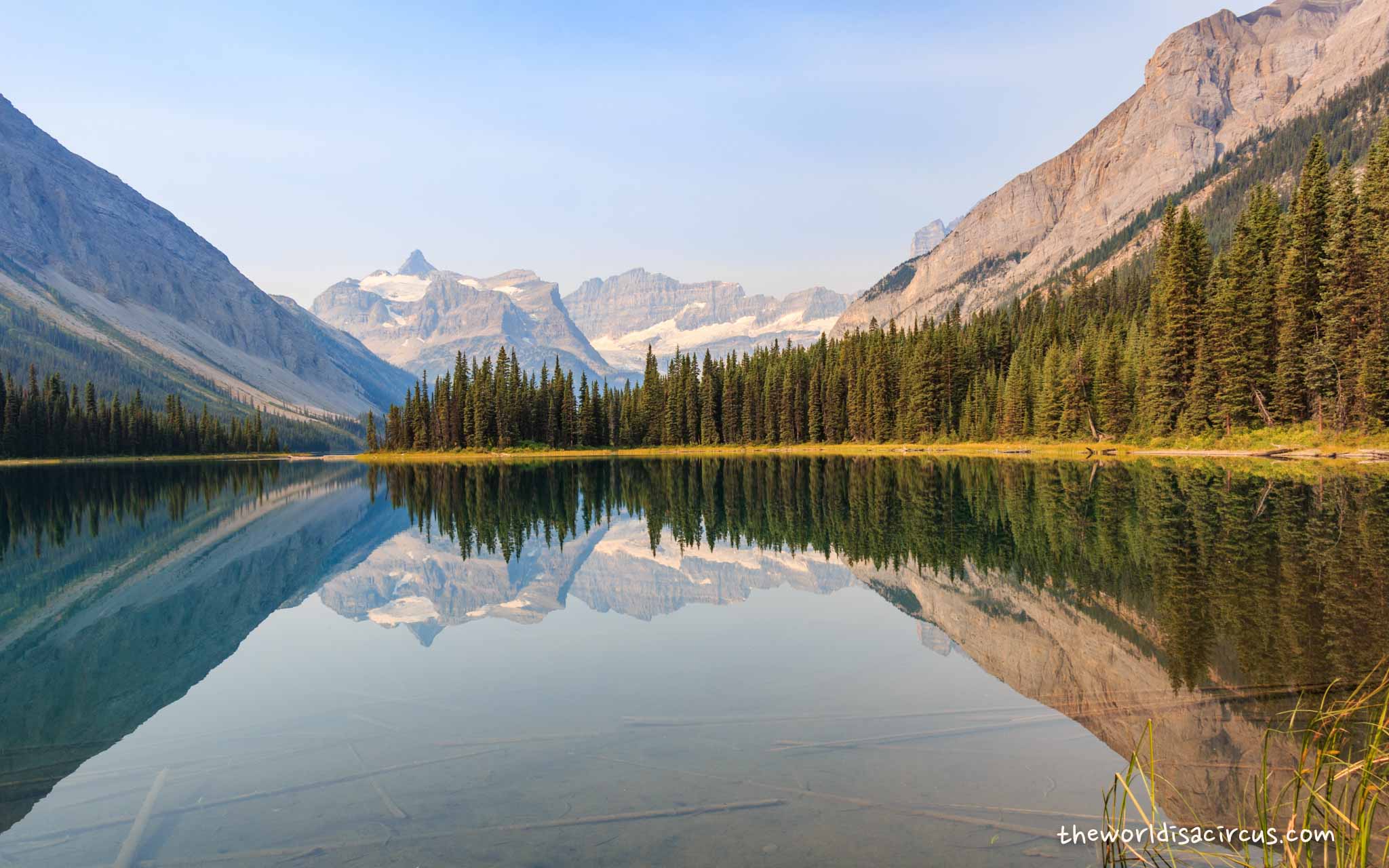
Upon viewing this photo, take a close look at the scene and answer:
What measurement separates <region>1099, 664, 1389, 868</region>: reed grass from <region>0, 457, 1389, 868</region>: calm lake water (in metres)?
Answer: 0.36

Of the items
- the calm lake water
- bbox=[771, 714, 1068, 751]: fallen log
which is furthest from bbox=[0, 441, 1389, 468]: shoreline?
bbox=[771, 714, 1068, 751]: fallen log

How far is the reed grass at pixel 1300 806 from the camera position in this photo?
5.71 metres

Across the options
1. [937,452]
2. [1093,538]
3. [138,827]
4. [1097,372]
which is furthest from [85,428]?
[1093,538]

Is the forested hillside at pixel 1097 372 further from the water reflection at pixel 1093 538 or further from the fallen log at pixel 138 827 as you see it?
the fallen log at pixel 138 827

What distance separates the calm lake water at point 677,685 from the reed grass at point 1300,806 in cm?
36

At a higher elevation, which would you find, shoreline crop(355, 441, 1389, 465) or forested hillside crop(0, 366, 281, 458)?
forested hillside crop(0, 366, 281, 458)

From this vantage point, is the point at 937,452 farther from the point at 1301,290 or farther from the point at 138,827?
the point at 138,827

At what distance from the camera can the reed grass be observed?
5707 millimetres

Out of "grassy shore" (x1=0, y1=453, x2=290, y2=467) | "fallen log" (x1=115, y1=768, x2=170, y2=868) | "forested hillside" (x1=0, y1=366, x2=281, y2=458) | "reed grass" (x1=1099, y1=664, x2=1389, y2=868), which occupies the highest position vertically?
"forested hillside" (x1=0, y1=366, x2=281, y2=458)

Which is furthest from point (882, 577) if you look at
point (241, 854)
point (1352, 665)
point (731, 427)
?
point (731, 427)

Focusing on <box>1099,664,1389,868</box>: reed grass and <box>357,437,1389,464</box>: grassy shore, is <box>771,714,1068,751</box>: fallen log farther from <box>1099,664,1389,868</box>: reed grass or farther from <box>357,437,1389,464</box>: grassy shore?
<box>357,437,1389,464</box>: grassy shore

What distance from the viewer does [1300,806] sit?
326 inches

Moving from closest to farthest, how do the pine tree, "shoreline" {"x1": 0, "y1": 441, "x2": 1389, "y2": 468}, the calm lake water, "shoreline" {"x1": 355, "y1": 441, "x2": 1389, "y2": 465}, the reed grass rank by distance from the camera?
the reed grass → the calm lake water → "shoreline" {"x1": 355, "y1": 441, "x2": 1389, "y2": 465} → "shoreline" {"x1": 0, "y1": 441, "x2": 1389, "y2": 468} → the pine tree

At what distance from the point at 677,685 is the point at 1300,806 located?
346 inches
